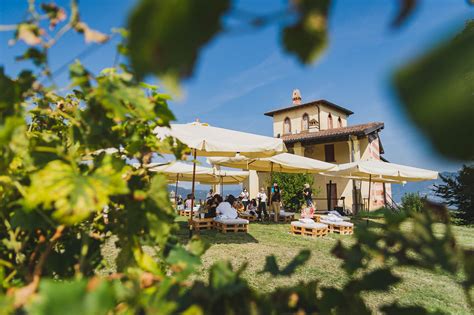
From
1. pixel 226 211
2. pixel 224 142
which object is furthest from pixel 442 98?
pixel 226 211

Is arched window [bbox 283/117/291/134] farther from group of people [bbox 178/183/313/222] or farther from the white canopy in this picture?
group of people [bbox 178/183/313/222]

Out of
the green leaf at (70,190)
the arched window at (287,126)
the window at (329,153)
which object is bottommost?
the green leaf at (70,190)

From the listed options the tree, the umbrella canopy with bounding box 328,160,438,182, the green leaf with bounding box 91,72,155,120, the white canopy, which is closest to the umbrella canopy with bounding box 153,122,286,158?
the white canopy

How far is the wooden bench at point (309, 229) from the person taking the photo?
8242 millimetres

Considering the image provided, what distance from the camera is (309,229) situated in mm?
8547

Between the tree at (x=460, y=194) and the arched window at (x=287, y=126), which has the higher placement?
the arched window at (x=287, y=126)

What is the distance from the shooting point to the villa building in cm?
2217

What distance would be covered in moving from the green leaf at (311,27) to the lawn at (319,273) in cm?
211

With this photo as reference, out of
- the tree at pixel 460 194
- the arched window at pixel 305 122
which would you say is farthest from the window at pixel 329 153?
the tree at pixel 460 194

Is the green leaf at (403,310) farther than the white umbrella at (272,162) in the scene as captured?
No

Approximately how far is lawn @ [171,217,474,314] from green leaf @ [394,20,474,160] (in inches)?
80.0

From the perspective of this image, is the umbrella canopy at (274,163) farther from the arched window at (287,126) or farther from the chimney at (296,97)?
the chimney at (296,97)

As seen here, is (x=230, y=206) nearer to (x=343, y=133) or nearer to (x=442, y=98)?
(x=442, y=98)

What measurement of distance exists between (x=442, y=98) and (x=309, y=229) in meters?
8.61
